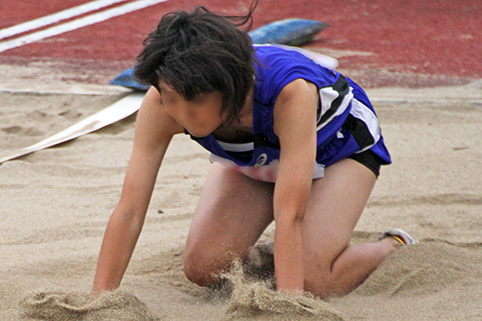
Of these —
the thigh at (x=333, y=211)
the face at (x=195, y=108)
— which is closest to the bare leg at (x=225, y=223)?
the thigh at (x=333, y=211)

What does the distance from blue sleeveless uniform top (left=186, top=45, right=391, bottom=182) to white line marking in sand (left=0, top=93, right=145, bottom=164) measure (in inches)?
57.7

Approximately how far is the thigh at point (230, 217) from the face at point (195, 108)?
22.7 inches

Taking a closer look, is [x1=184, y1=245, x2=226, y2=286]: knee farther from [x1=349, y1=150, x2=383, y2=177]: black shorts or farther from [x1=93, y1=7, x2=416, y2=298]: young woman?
[x1=349, y1=150, x2=383, y2=177]: black shorts

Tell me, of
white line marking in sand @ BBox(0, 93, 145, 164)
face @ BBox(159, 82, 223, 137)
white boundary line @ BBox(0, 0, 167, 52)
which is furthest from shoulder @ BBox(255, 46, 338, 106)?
white boundary line @ BBox(0, 0, 167, 52)

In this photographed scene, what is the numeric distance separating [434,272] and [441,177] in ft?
3.30

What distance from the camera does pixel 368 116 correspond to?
210cm

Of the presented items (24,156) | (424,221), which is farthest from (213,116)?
(24,156)

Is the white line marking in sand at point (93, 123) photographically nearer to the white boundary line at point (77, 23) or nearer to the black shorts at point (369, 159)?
the black shorts at point (369, 159)

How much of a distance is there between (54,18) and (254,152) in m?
4.84

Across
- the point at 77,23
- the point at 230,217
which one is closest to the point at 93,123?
the point at 230,217

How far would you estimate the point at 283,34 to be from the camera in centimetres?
479

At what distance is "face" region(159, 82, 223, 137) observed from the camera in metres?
1.51

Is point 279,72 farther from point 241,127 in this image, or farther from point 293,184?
point 293,184

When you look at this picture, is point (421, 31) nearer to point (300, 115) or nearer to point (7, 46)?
point (7, 46)
